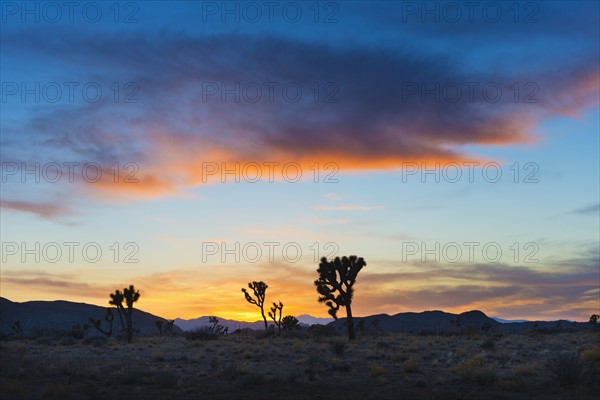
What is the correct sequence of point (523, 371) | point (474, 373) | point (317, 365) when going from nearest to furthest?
point (474, 373) < point (523, 371) < point (317, 365)

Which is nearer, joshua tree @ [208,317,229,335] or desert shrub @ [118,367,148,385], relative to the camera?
desert shrub @ [118,367,148,385]

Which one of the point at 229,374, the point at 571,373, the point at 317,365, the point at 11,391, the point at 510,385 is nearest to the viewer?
the point at 11,391

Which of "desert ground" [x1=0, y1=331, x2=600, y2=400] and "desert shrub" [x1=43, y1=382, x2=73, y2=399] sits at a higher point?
"desert shrub" [x1=43, y1=382, x2=73, y2=399]

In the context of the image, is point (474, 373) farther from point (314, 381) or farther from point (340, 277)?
point (340, 277)

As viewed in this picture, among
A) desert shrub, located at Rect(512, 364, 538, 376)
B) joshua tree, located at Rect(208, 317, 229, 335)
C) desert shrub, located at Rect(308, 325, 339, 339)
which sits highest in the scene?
desert shrub, located at Rect(512, 364, 538, 376)

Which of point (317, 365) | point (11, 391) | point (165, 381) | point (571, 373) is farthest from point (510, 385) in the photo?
point (11, 391)

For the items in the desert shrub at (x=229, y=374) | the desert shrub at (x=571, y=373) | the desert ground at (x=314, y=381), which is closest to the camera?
the desert ground at (x=314, y=381)

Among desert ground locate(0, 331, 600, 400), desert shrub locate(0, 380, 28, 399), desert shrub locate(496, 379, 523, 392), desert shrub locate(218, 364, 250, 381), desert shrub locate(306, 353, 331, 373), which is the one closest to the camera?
desert shrub locate(0, 380, 28, 399)

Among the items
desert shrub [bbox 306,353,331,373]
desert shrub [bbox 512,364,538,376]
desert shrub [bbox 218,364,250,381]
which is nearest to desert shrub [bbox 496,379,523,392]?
desert shrub [bbox 512,364,538,376]

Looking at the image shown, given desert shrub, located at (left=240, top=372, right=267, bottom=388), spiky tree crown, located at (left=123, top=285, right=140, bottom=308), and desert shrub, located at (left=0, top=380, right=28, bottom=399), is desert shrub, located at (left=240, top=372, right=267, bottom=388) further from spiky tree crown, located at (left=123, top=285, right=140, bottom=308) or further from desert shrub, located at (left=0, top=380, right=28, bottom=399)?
spiky tree crown, located at (left=123, top=285, right=140, bottom=308)

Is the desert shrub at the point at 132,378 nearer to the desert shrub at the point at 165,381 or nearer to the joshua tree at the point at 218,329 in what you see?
the desert shrub at the point at 165,381

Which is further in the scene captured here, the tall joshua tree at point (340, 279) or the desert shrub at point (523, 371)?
the tall joshua tree at point (340, 279)

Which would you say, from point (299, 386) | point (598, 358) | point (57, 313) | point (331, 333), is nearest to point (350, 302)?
point (331, 333)

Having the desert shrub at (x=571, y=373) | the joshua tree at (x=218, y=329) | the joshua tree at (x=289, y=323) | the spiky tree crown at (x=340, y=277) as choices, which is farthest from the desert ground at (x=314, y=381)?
the joshua tree at (x=289, y=323)
